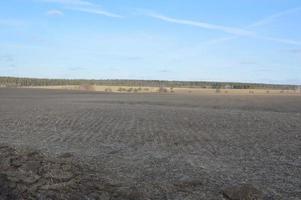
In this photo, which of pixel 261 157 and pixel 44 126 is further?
pixel 44 126

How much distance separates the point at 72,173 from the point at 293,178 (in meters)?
5.00

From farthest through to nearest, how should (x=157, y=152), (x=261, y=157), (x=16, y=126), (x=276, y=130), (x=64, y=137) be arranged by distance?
(x=16, y=126)
(x=276, y=130)
(x=64, y=137)
(x=157, y=152)
(x=261, y=157)

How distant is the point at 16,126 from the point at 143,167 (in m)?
15.0

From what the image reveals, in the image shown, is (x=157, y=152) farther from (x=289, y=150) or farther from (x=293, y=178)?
(x=293, y=178)

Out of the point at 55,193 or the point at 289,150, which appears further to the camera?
the point at 289,150

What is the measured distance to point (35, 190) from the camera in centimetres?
1209

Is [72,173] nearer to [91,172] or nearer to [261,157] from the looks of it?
[91,172]

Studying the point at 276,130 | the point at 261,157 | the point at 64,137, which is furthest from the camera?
the point at 276,130

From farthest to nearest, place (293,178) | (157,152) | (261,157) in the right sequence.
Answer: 1. (157,152)
2. (261,157)
3. (293,178)

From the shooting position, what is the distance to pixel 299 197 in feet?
37.7

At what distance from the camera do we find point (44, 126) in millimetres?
28797

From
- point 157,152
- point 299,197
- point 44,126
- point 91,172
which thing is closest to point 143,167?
point 91,172

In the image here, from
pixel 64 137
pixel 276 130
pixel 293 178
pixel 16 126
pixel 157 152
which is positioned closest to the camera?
pixel 293 178

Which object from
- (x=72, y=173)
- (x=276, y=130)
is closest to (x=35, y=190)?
(x=72, y=173)
